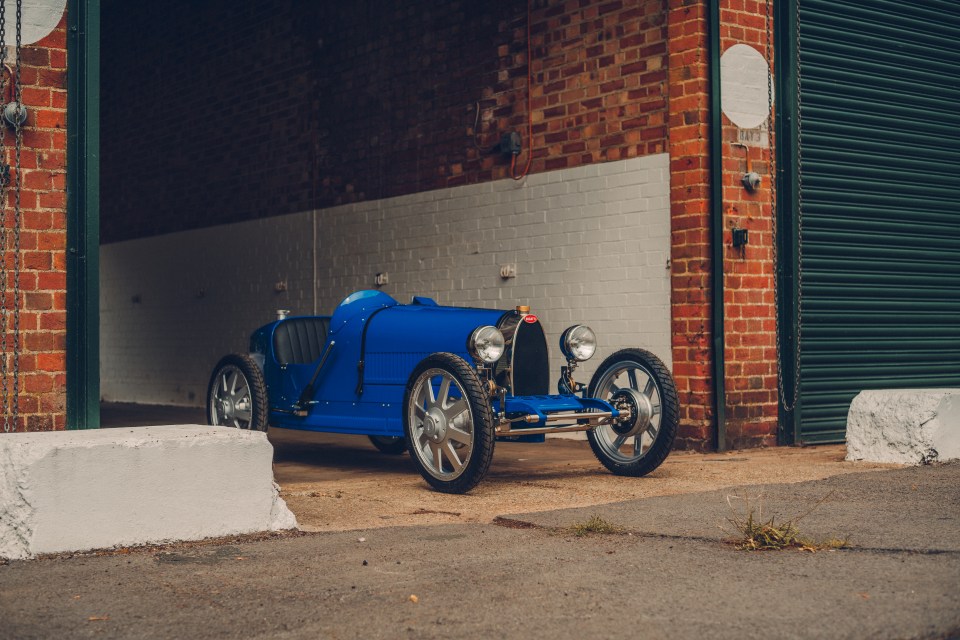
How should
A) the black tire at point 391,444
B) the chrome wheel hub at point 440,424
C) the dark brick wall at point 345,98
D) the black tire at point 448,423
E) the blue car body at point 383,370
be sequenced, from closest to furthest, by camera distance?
the black tire at point 448,423 < the chrome wheel hub at point 440,424 < the blue car body at point 383,370 < the black tire at point 391,444 < the dark brick wall at point 345,98

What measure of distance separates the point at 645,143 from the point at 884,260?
250cm

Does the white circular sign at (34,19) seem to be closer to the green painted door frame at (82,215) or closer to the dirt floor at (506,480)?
the green painted door frame at (82,215)

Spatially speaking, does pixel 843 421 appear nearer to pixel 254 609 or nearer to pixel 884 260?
Answer: pixel 884 260

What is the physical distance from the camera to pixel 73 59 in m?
6.48

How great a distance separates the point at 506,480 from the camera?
7453 mm

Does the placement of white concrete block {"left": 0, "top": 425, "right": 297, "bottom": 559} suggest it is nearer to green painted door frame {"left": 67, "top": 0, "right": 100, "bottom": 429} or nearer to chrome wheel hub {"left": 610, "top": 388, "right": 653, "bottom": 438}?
green painted door frame {"left": 67, "top": 0, "right": 100, "bottom": 429}

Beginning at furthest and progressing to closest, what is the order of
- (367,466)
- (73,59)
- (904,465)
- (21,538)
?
(367,466), (904,465), (73,59), (21,538)

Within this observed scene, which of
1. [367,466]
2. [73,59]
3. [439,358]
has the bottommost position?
Answer: [367,466]

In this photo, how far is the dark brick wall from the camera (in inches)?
390

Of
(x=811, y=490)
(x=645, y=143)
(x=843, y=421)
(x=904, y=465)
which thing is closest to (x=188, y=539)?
(x=811, y=490)

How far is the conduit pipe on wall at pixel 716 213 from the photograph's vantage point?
29.0ft

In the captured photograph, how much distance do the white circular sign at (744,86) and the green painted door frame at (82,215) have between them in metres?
4.80

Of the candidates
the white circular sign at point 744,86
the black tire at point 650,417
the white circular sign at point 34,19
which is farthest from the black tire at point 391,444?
the white circular sign at point 34,19

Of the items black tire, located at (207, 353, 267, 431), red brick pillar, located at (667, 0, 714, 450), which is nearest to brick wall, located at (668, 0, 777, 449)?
red brick pillar, located at (667, 0, 714, 450)
